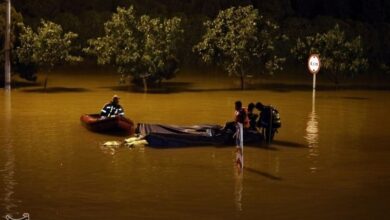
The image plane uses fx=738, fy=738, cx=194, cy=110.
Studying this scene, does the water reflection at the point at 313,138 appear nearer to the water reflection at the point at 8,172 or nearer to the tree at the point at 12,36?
the water reflection at the point at 8,172

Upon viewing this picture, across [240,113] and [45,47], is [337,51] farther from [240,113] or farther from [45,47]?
[240,113]

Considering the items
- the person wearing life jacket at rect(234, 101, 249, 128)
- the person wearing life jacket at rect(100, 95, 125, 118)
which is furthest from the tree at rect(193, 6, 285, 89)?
the person wearing life jacket at rect(234, 101, 249, 128)

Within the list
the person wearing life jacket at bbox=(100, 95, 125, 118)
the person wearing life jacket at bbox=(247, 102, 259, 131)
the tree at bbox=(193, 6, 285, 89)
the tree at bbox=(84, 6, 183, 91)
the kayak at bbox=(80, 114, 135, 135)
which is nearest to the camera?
the person wearing life jacket at bbox=(247, 102, 259, 131)

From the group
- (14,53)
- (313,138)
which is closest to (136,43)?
(14,53)

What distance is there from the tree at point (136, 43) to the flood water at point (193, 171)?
32.7 feet

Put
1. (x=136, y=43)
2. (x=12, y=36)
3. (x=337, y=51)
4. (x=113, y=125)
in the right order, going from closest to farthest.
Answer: (x=113, y=125) → (x=136, y=43) → (x=12, y=36) → (x=337, y=51)

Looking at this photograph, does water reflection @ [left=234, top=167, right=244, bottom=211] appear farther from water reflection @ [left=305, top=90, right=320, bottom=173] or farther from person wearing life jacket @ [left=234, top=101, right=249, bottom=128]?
water reflection @ [left=305, top=90, right=320, bottom=173]

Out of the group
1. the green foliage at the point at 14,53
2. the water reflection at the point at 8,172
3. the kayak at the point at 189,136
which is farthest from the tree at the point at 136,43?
the kayak at the point at 189,136

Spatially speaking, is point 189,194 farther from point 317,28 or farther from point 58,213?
point 317,28

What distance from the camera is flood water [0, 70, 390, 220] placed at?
44.2ft

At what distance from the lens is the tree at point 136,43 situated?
41906 mm

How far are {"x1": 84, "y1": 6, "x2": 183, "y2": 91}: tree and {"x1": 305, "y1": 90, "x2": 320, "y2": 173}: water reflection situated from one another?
12262mm

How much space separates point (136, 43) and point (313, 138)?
20.5 metres

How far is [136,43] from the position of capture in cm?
4219
